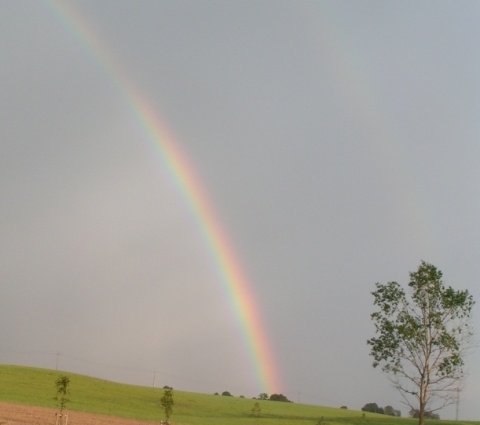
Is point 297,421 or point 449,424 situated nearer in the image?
point 297,421

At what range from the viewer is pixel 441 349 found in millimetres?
61062

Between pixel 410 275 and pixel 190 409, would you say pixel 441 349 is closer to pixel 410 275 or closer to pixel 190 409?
pixel 410 275

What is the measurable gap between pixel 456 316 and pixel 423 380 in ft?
22.3

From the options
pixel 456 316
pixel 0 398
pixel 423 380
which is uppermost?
pixel 456 316

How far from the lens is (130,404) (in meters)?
98.8

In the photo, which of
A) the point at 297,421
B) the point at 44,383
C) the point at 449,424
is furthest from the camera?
the point at 44,383

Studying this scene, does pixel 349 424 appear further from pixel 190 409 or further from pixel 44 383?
pixel 44 383

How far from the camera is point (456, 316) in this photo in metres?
61.8

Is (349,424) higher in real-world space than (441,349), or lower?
lower

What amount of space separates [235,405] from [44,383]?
105 ft

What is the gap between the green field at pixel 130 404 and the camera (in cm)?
8362

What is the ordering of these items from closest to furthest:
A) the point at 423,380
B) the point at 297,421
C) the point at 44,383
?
1. the point at 423,380
2. the point at 297,421
3. the point at 44,383

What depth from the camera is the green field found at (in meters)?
83.6

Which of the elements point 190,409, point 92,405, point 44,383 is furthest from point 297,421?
point 44,383
